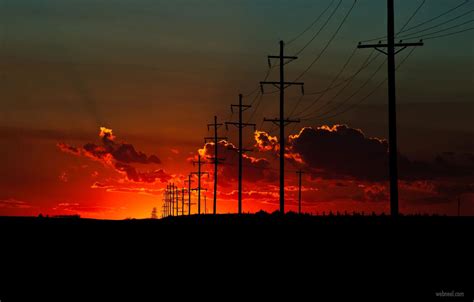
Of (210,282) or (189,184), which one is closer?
(210,282)

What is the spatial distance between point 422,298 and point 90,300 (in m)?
7.20

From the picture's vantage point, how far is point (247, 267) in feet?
82.1

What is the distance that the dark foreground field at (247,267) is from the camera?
19.8m

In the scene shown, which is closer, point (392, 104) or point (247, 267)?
point (247, 267)

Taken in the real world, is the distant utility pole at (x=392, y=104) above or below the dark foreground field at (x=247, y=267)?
above

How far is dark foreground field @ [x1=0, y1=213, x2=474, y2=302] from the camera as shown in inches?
779

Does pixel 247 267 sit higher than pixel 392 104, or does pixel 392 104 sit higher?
pixel 392 104

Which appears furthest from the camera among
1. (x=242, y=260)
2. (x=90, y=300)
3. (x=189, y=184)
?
(x=189, y=184)

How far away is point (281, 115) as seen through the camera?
64688 millimetres

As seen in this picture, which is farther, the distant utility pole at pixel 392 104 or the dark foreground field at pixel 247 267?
the distant utility pole at pixel 392 104

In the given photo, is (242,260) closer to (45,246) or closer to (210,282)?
(210,282)

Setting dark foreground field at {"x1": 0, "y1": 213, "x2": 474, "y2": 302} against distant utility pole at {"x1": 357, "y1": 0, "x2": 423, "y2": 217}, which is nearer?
dark foreground field at {"x1": 0, "y1": 213, "x2": 474, "y2": 302}

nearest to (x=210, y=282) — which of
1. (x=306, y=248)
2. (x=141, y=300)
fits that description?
(x=141, y=300)

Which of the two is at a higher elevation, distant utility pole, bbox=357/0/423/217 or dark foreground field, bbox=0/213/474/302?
distant utility pole, bbox=357/0/423/217
